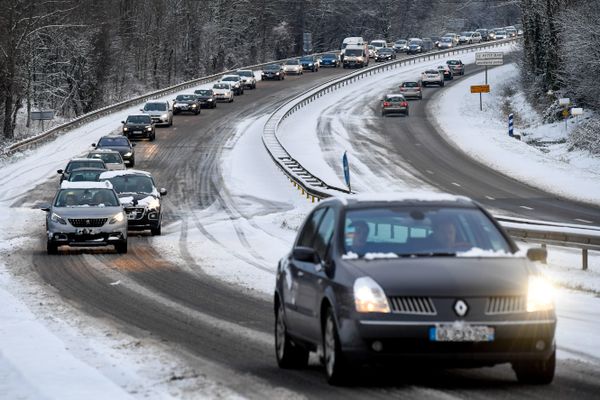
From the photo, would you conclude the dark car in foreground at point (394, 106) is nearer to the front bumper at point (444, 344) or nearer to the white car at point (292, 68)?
the white car at point (292, 68)

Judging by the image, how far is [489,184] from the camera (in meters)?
51.5

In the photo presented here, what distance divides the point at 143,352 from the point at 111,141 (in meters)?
43.8

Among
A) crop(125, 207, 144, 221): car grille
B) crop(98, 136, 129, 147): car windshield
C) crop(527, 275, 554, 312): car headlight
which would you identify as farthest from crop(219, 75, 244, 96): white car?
crop(527, 275, 554, 312): car headlight

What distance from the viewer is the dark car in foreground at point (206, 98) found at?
83750mm

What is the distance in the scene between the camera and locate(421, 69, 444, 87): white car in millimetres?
98688

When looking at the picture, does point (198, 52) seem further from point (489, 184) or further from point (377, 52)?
point (489, 184)

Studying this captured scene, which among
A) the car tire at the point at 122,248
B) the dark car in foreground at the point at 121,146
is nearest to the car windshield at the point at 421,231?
the car tire at the point at 122,248

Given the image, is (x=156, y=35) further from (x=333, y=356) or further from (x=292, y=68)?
(x=333, y=356)

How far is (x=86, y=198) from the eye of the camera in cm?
2852

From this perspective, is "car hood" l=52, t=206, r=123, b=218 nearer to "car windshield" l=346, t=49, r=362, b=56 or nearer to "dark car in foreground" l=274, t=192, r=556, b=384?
"dark car in foreground" l=274, t=192, r=556, b=384

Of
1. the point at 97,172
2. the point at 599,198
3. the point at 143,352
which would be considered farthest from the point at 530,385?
the point at 599,198

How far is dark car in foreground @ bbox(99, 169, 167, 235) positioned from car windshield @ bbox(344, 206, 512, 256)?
2119cm

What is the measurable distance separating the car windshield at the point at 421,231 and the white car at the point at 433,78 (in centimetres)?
8859

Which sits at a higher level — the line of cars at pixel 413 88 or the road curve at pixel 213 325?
the road curve at pixel 213 325
